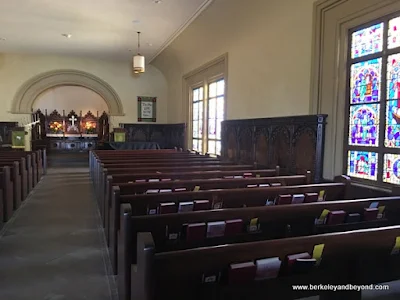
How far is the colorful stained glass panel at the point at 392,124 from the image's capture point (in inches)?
116

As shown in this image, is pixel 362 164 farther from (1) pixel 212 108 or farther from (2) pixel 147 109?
(2) pixel 147 109

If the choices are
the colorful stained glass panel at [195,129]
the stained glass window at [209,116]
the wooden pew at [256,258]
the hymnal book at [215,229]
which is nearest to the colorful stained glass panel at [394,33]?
the wooden pew at [256,258]

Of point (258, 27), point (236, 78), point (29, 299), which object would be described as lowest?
point (29, 299)

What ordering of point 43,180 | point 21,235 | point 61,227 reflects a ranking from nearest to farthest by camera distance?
point 21,235
point 61,227
point 43,180

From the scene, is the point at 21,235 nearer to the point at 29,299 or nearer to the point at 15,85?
the point at 29,299

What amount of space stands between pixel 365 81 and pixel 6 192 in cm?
403

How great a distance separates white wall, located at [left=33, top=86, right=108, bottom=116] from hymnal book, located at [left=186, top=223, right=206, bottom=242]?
39.8 ft

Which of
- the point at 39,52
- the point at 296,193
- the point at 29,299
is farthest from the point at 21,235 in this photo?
the point at 39,52

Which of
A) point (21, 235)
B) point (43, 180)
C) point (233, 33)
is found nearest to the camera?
point (21, 235)

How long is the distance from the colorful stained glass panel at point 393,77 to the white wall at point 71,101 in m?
11.5

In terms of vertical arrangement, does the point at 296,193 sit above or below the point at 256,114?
below

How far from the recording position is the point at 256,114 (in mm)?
5344

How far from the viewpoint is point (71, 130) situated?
41.8ft

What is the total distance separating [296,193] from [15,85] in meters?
9.36
